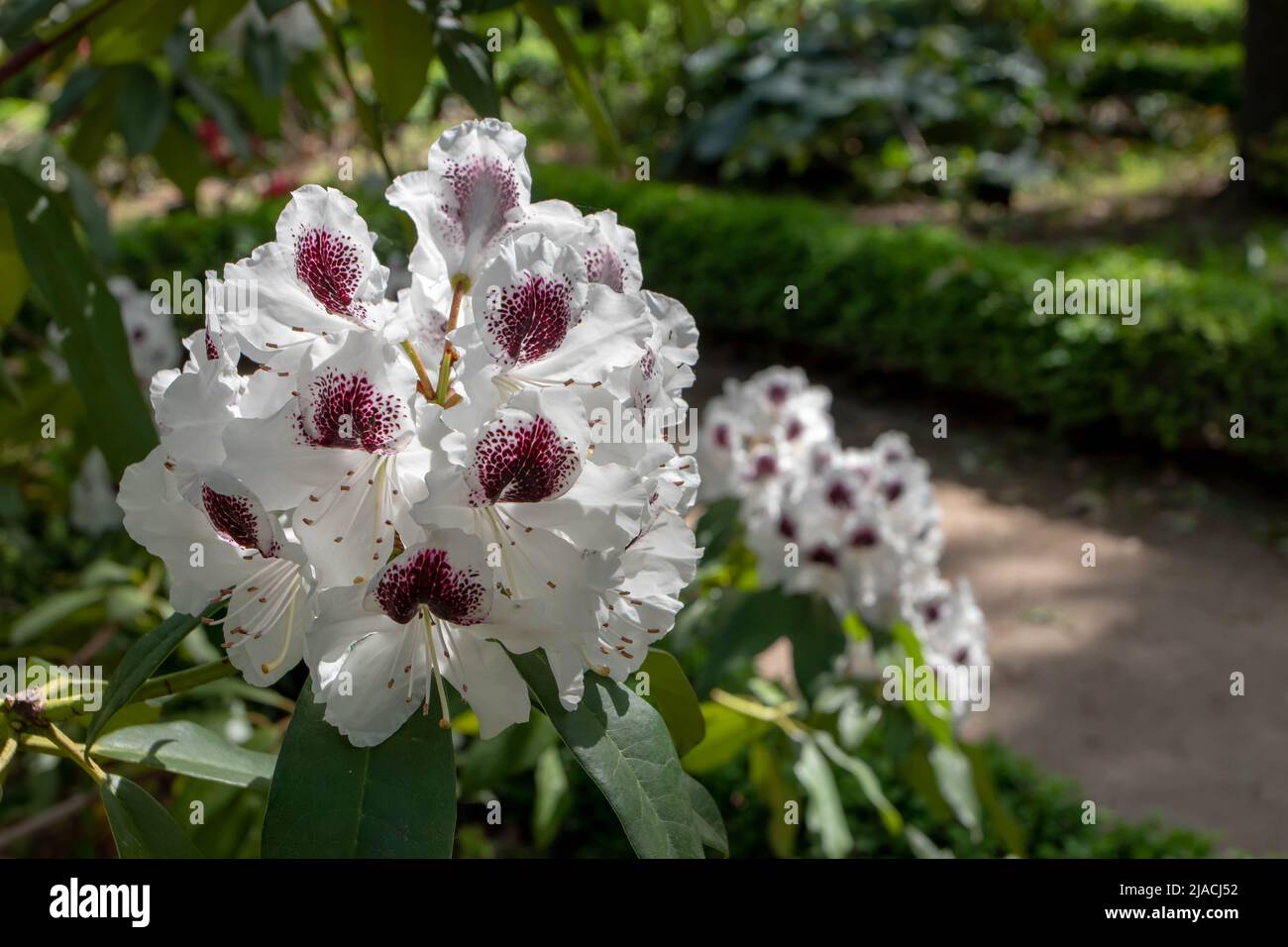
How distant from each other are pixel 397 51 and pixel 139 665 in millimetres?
685

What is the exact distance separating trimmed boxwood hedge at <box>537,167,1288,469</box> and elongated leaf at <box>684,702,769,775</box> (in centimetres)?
365

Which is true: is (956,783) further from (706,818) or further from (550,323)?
(550,323)

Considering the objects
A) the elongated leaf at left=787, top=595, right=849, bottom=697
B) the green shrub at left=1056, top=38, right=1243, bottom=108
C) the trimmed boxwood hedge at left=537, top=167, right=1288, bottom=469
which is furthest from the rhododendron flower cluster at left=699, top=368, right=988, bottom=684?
the green shrub at left=1056, top=38, right=1243, bottom=108

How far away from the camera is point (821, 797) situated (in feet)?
6.33

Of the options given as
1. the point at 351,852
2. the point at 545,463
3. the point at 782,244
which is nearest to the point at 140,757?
the point at 351,852

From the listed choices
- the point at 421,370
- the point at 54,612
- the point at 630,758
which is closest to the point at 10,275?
the point at 54,612

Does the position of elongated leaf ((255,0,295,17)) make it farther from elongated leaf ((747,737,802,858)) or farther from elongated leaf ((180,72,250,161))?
elongated leaf ((747,737,802,858))

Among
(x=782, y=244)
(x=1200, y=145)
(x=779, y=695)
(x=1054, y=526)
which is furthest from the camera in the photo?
(x=1200, y=145)

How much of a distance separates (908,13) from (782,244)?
9.36 feet

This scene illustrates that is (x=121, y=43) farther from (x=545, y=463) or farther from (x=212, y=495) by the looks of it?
(x=545, y=463)

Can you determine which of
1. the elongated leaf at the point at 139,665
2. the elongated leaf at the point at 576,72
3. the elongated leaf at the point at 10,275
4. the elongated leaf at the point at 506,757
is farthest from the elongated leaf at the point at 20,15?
the elongated leaf at the point at 506,757

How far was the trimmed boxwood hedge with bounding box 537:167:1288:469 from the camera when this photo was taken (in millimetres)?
4762

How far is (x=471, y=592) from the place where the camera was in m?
0.73

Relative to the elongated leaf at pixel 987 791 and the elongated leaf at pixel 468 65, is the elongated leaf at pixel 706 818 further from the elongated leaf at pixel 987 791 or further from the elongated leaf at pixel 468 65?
the elongated leaf at pixel 987 791
